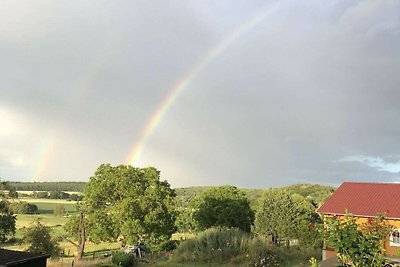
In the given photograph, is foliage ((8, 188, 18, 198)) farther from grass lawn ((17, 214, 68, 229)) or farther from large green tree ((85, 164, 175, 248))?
grass lawn ((17, 214, 68, 229))

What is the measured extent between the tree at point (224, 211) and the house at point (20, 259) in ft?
123

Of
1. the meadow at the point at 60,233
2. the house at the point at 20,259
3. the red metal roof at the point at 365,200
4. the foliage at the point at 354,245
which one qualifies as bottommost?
the meadow at the point at 60,233

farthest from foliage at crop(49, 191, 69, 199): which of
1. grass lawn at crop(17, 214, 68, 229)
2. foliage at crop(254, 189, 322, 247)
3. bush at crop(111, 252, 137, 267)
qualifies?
bush at crop(111, 252, 137, 267)

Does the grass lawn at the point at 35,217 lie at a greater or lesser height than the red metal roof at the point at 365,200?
lesser

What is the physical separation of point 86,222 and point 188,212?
95.7 ft

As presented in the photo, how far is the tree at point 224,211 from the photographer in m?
51.9

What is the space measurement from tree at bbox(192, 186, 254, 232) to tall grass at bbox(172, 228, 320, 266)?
21.2 meters

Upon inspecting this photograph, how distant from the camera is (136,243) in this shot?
31828mm

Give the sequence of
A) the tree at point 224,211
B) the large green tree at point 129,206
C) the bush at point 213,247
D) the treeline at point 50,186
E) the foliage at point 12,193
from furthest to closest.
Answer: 1. the treeline at point 50,186
2. the tree at point 224,211
3. the large green tree at point 129,206
4. the bush at point 213,247
5. the foliage at point 12,193

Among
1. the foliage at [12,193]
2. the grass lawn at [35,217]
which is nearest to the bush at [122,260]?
the foliage at [12,193]

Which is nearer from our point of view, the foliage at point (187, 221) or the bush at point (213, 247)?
the bush at point (213, 247)

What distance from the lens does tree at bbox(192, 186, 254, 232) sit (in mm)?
51875

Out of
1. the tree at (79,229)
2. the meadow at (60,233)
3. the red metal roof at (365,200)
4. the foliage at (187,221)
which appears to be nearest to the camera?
the red metal roof at (365,200)

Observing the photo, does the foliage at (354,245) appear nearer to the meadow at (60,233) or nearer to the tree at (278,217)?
the meadow at (60,233)
